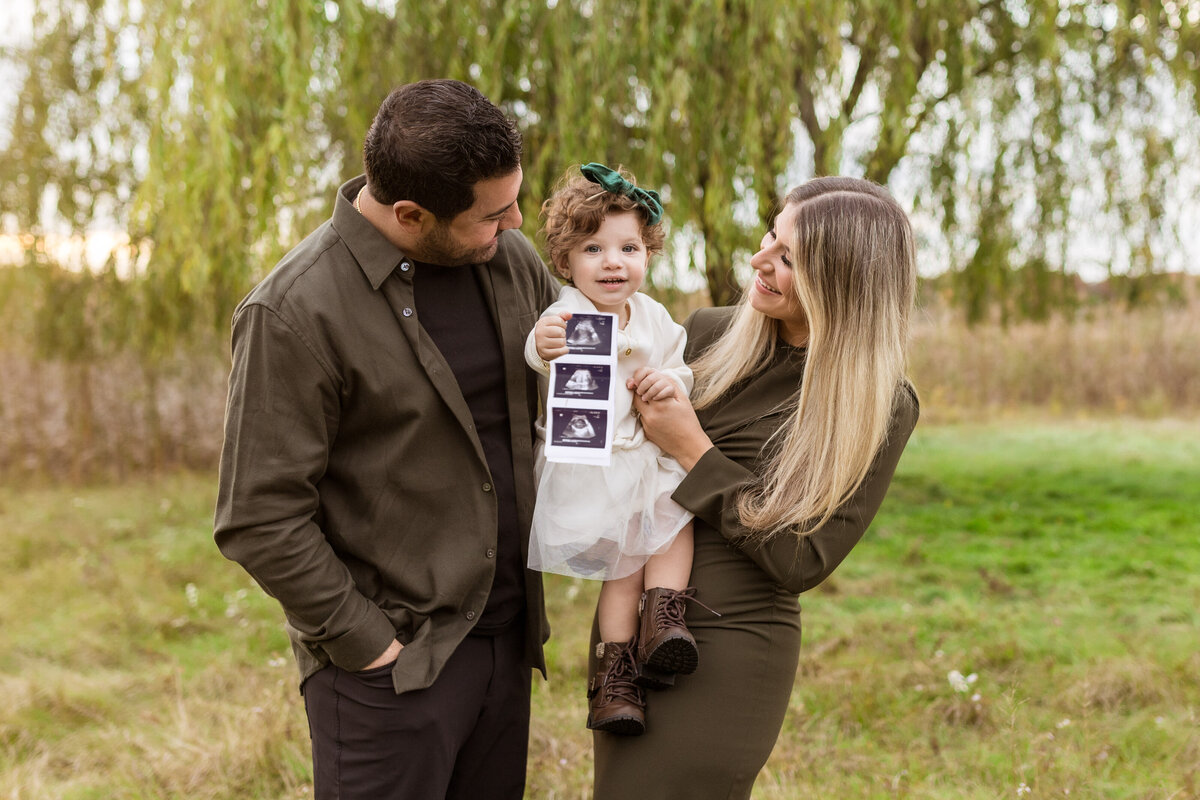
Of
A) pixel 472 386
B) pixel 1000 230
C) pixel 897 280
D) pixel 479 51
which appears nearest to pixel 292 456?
pixel 472 386

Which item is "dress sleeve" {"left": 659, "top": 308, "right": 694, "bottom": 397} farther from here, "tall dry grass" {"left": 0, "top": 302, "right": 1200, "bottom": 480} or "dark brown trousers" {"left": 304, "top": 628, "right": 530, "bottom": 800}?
"tall dry grass" {"left": 0, "top": 302, "right": 1200, "bottom": 480}

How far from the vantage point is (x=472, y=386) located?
1.97m

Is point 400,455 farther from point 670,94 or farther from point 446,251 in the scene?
point 670,94

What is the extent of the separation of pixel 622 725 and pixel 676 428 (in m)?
0.62

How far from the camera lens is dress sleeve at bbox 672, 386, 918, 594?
1.96 meters

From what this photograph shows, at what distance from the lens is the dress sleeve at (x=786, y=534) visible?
196cm

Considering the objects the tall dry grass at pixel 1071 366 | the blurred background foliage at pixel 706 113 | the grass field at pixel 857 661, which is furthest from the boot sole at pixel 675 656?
the tall dry grass at pixel 1071 366

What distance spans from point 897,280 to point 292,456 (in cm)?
129

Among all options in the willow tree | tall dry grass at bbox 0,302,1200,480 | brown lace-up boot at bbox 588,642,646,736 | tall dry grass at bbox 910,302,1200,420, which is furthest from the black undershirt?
tall dry grass at bbox 910,302,1200,420

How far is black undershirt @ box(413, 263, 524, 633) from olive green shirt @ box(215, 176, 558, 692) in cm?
3

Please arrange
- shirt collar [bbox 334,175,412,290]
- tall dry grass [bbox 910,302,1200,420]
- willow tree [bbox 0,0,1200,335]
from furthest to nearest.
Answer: tall dry grass [bbox 910,302,1200,420] < willow tree [bbox 0,0,1200,335] < shirt collar [bbox 334,175,412,290]

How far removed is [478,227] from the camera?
6.04 ft

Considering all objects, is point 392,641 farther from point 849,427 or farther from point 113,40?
point 113,40

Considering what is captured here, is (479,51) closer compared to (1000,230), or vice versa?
(479,51)
